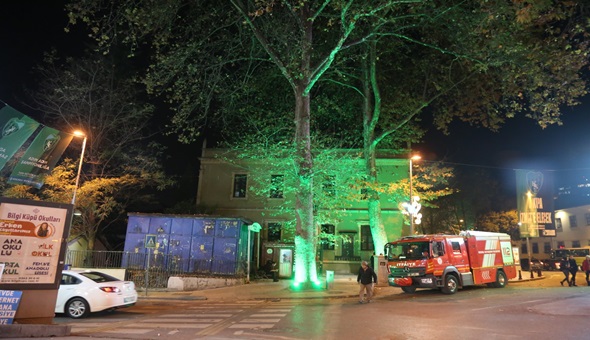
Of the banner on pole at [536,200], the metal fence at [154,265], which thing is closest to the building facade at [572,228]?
the banner on pole at [536,200]

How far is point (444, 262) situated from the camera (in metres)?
17.3

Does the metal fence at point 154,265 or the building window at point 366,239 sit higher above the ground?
the building window at point 366,239

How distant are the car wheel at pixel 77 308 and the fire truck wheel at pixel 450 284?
1334 centimetres

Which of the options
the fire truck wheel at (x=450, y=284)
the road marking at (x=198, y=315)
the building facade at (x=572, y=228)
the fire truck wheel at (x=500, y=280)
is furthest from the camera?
the building facade at (x=572, y=228)

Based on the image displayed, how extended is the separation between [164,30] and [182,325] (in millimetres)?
13355

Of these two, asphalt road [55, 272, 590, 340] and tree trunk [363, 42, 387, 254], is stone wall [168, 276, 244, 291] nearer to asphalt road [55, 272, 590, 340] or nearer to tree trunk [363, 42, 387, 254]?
asphalt road [55, 272, 590, 340]

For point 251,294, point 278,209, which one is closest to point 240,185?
point 278,209

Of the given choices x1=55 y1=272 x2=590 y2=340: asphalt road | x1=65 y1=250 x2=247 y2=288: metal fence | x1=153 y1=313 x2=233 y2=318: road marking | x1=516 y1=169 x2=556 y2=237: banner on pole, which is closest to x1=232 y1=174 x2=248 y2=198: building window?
x1=65 y1=250 x2=247 y2=288: metal fence

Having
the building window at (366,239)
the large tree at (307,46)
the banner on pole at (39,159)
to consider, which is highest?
the large tree at (307,46)

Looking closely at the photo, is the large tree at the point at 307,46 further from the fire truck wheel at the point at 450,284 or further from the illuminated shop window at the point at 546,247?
the illuminated shop window at the point at 546,247

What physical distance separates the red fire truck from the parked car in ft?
36.5

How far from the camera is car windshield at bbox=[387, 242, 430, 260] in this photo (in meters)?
17.1

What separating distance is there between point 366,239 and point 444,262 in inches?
609

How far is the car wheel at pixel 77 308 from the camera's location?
37.5 ft
